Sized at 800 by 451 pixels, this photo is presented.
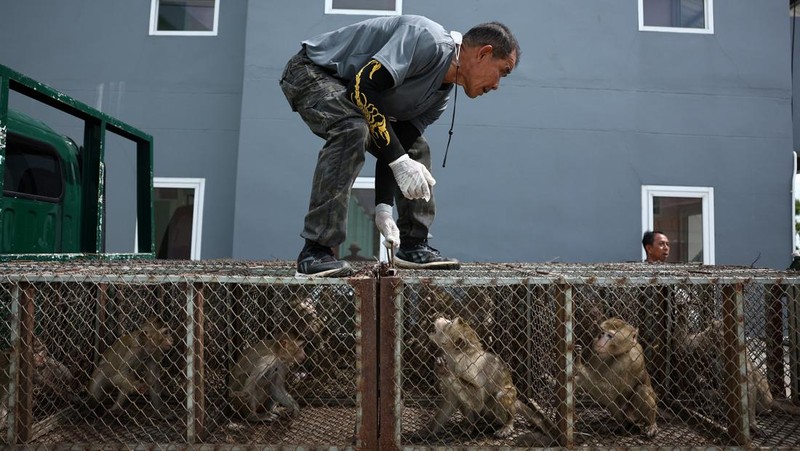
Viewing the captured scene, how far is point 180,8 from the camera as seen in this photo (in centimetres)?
666

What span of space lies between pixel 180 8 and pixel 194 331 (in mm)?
5563

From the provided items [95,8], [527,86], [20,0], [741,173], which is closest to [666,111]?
[741,173]

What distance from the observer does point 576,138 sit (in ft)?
20.0

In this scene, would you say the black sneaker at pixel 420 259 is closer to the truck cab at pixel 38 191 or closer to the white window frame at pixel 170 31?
the truck cab at pixel 38 191

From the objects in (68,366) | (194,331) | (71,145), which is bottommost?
(68,366)

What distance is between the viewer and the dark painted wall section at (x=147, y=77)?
6.33 meters

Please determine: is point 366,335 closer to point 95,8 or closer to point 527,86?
point 527,86

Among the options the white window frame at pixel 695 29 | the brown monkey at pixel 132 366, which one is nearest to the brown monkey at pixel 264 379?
the brown monkey at pixel 132 366

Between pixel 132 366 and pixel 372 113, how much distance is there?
1.68 meters

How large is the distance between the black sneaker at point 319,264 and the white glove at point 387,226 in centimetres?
24

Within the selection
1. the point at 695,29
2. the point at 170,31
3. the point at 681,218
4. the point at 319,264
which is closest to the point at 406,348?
the point at 319,264

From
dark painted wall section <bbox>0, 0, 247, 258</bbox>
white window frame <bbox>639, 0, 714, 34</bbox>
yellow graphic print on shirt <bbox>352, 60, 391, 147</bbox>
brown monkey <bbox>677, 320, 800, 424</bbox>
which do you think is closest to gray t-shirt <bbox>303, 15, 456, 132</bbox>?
yellow graphic print on shirt <bbox>352, 60, 391, 147</bbox>

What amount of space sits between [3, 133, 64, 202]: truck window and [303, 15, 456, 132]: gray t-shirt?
193cm

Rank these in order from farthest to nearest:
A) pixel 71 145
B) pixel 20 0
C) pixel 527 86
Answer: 1. pixel 20 0
2. pixel 527 86
3. pixel 71 145
